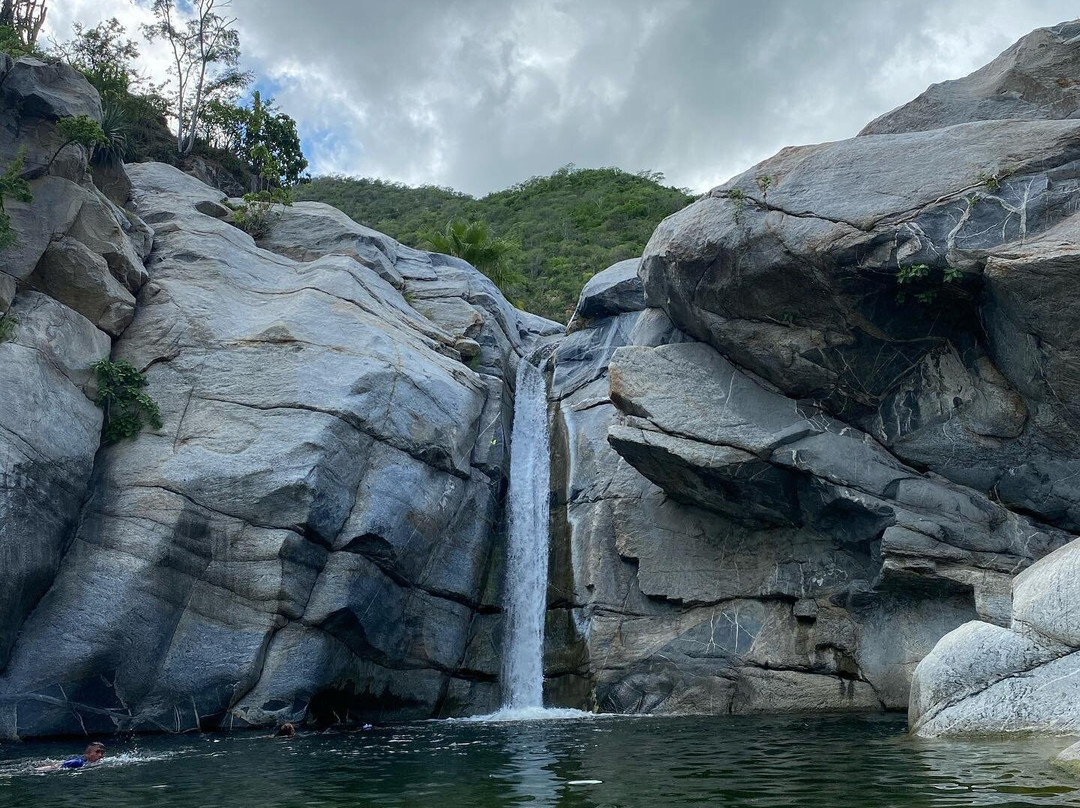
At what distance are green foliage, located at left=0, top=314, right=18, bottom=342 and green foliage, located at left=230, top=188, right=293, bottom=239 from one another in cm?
1285

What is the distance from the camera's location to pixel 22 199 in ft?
67.4

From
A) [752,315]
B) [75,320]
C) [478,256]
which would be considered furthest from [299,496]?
[478,256]

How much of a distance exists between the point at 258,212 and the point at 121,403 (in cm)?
1340

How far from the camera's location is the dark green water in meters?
9.64

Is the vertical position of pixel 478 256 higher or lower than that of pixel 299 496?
higher

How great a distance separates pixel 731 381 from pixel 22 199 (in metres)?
16.5

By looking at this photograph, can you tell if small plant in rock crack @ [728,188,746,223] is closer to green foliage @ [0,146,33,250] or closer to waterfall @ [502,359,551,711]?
waterfall @ [502,359,551,711]

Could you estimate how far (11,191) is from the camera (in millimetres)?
20281

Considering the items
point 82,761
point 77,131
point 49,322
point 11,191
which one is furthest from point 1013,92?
point 82,761

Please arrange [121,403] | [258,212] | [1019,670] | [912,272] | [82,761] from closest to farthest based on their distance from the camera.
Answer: [82,761] → [1019,670] → [912,272] → [121,403] → [258,212]

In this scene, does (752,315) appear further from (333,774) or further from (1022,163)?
(333,774)

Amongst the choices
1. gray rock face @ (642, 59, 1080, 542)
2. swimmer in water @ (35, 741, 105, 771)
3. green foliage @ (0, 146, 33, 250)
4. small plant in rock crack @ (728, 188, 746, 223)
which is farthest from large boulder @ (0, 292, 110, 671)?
small plant in rock crack @ (728, 188, 746, 223)

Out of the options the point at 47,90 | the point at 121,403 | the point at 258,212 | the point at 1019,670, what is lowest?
the point at 1019,670

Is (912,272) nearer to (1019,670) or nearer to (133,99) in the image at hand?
(1019,670)
